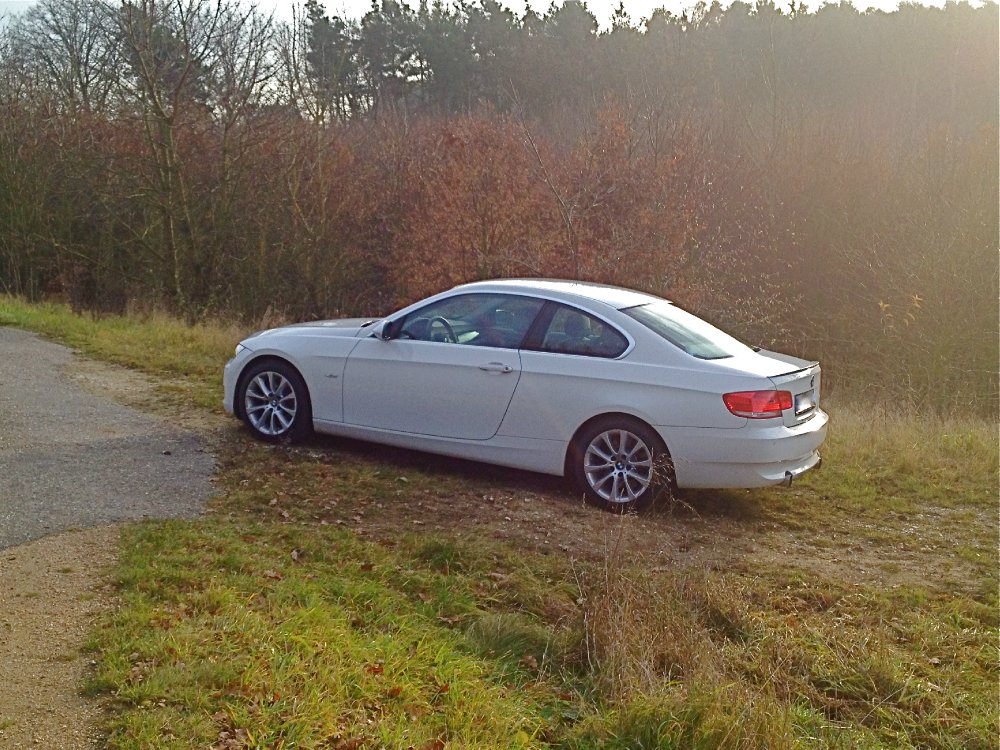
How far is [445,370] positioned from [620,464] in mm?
1501

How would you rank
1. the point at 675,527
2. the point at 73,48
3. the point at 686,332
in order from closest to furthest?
the point at 675,527
the point at 686,332
the point at 73,48

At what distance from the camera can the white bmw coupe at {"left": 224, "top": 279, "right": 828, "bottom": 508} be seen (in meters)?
6.91

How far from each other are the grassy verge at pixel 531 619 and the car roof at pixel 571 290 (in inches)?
56.2

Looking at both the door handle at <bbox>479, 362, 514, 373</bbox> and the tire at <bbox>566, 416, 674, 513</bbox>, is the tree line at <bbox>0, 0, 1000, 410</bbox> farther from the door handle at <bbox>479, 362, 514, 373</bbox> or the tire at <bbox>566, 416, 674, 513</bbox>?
the tire at <bbox>566, 416, 674, 513</bbox>

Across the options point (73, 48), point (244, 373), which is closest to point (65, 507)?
point (244, 373)

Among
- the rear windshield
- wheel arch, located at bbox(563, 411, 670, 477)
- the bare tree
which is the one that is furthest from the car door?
the bare tree

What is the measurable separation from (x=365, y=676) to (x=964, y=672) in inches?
120

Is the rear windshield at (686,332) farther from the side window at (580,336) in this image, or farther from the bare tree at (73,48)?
the bare tree at (73,48)

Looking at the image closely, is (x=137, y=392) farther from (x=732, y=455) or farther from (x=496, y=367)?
(x=732, y=455)

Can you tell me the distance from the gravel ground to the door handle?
2.10 metres

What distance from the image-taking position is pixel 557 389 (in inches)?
286

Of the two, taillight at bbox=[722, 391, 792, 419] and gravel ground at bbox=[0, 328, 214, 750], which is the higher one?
taillight at bbox=[722, 391, 792, 419]

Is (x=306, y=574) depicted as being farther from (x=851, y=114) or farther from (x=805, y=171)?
(x=851, y=114)

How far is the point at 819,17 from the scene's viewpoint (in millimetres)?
40406
